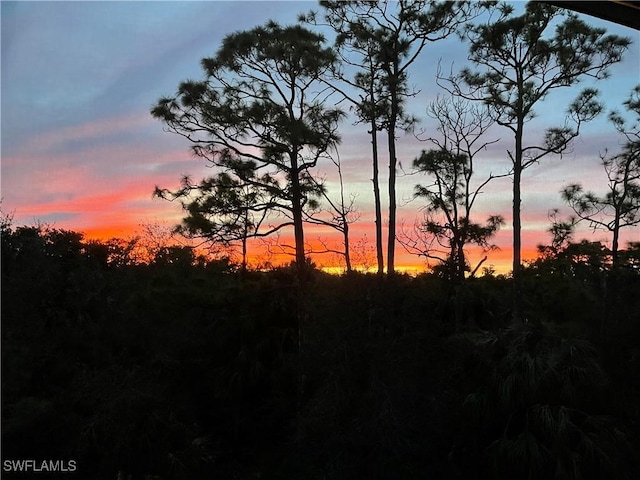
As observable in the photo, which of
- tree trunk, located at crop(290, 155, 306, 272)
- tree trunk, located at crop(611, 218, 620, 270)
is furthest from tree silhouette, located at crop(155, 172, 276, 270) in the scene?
tree trunk, located at crop(611, 218, 620, 270)

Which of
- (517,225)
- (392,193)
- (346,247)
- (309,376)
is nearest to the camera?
(309,376)

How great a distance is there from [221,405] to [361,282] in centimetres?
648

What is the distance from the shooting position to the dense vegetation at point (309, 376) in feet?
41.3

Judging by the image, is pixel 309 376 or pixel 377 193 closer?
pixel 309 376

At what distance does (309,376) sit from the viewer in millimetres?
17047

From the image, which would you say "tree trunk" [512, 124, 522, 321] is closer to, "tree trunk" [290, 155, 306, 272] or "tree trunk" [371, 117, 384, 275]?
"tree trunk" [371, 117, 384, 275]

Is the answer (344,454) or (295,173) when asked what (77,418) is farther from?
(295,173)

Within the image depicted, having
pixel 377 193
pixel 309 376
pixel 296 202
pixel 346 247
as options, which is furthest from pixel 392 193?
pixel 309 376

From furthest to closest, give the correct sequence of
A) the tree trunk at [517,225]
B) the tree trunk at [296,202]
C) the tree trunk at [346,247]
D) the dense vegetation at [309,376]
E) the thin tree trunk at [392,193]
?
the tree trunk at [296,202], the thin tree trunk at [392,193], the tree trunk at [517,225], the tree trunk at [346,247], the dense vegetation at [309,376]

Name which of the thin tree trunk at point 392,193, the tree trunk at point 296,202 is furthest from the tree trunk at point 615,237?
the tree trunk at point 296,202

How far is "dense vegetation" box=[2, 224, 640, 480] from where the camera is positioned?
41.3 ft

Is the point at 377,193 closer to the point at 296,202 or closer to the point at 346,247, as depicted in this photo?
the point at 346,247


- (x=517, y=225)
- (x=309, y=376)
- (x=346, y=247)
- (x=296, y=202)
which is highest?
(x=296, y=202)

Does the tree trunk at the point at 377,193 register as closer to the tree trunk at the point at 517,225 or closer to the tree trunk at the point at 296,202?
the tree trunk at the point at 296,202
